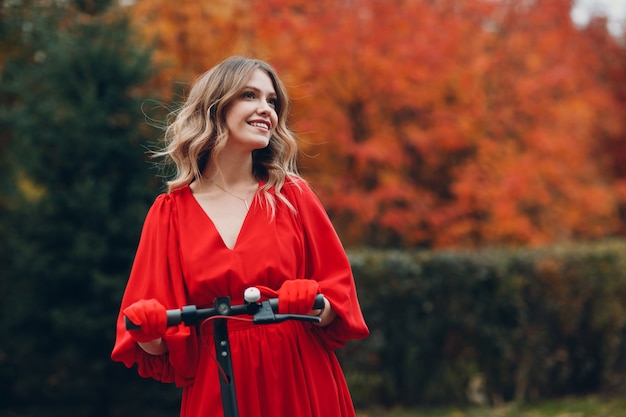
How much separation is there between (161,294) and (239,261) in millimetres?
290

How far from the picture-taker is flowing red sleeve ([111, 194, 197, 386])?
2.72 m

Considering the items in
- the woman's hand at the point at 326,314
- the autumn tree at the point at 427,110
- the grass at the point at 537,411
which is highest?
the autumn tree at the point at 427,110

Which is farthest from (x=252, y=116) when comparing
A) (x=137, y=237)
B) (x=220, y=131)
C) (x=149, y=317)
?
(x=137, y=237)

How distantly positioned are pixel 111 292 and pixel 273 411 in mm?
4492

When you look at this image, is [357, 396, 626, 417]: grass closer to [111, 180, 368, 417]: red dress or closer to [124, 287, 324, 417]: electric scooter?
[111, 180, 368, 417]: red dress

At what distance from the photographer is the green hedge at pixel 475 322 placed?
7.48m

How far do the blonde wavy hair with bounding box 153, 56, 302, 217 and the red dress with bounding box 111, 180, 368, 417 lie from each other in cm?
16

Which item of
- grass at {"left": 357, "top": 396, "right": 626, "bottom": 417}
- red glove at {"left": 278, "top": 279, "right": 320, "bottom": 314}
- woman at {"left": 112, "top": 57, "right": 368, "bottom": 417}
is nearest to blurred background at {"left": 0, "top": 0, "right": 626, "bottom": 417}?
grass at {"left": 357, "top": 396, "right": 626, "bottom": 417}

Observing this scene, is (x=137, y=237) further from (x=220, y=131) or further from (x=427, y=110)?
(x=427, y=110)

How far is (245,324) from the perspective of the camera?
2.79m

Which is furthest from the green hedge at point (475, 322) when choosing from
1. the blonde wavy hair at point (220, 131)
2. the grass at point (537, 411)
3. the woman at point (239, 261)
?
the woman at point (239, 261)

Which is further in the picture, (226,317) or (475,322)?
(475,322)

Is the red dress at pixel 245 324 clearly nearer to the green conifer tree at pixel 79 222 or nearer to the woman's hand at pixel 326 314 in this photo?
the woman's hand at pixel 326 314

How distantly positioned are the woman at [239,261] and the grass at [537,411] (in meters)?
4.77
